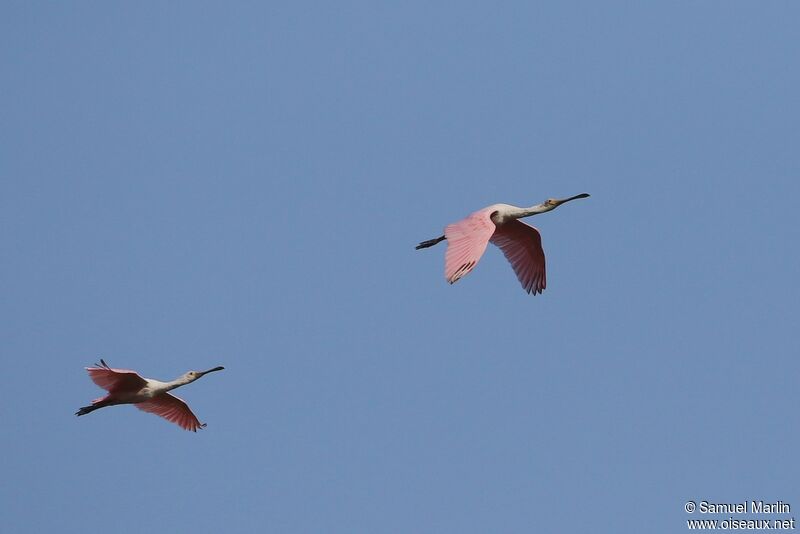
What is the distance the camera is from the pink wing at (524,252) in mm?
21328

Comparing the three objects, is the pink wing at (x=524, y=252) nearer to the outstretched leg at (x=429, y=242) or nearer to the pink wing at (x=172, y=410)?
the outstretched leg at (x=429, y=242)

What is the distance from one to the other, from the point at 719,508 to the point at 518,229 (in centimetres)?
456

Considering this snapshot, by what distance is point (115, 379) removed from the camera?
19.6 m

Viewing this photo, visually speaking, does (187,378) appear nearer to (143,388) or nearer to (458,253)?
(143,388)

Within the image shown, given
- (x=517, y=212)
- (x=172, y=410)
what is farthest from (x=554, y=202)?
(x=172, y=410)

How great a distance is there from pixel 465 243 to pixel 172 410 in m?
5.82

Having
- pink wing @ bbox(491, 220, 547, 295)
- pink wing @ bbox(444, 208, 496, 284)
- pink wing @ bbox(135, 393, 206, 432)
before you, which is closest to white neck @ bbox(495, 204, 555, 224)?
pink wing @ bbox(491, 220, 547, 295)

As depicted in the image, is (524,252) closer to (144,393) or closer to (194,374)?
(194,374)

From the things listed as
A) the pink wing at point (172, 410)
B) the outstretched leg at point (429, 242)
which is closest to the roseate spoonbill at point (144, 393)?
the pink wing at point (172, 410)

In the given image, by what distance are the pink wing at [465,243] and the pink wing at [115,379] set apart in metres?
4.53

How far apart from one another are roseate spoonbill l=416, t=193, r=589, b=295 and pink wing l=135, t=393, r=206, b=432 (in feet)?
12.7

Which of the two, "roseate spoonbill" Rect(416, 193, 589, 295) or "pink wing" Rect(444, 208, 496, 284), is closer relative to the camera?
"pink wing" Rect(444, 208, 496, 284)

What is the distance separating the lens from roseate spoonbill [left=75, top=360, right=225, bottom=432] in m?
19.4

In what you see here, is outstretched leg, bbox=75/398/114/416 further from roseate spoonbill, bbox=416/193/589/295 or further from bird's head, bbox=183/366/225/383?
roseate spoonbill, bbox=416/193/589/295
